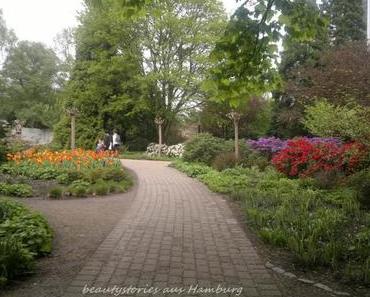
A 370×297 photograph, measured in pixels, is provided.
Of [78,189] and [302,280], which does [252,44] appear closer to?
[302,280]

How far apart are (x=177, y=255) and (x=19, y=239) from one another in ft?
6.28

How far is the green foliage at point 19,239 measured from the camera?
15.0ft

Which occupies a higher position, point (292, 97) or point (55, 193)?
point (292, 97)

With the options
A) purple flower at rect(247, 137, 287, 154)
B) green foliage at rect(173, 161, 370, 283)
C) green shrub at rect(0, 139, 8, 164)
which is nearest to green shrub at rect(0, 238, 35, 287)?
green foliage at rect(173, 161, 370, 283)

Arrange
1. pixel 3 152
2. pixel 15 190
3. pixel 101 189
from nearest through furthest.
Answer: pixel 15 190
pixel 101 189
pixel 3 152

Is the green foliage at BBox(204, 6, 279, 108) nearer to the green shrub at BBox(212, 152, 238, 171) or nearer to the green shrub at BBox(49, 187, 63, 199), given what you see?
the green shrub at BBox(49, 187, 63, 199)

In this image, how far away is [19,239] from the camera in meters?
5.21

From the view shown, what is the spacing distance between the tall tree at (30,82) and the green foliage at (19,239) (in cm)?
4171

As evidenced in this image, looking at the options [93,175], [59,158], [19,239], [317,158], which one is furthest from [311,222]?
[59,158]

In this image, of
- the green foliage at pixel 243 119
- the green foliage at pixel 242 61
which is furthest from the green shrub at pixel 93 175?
the green foliage at pixel 243 119

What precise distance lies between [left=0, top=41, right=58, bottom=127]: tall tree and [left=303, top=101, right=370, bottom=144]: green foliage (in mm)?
32423

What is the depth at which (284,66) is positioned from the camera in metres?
31.2

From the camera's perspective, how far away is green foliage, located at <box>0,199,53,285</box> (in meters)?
4.56

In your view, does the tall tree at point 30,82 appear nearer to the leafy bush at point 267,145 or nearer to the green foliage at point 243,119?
the green foliage at point 243,119
